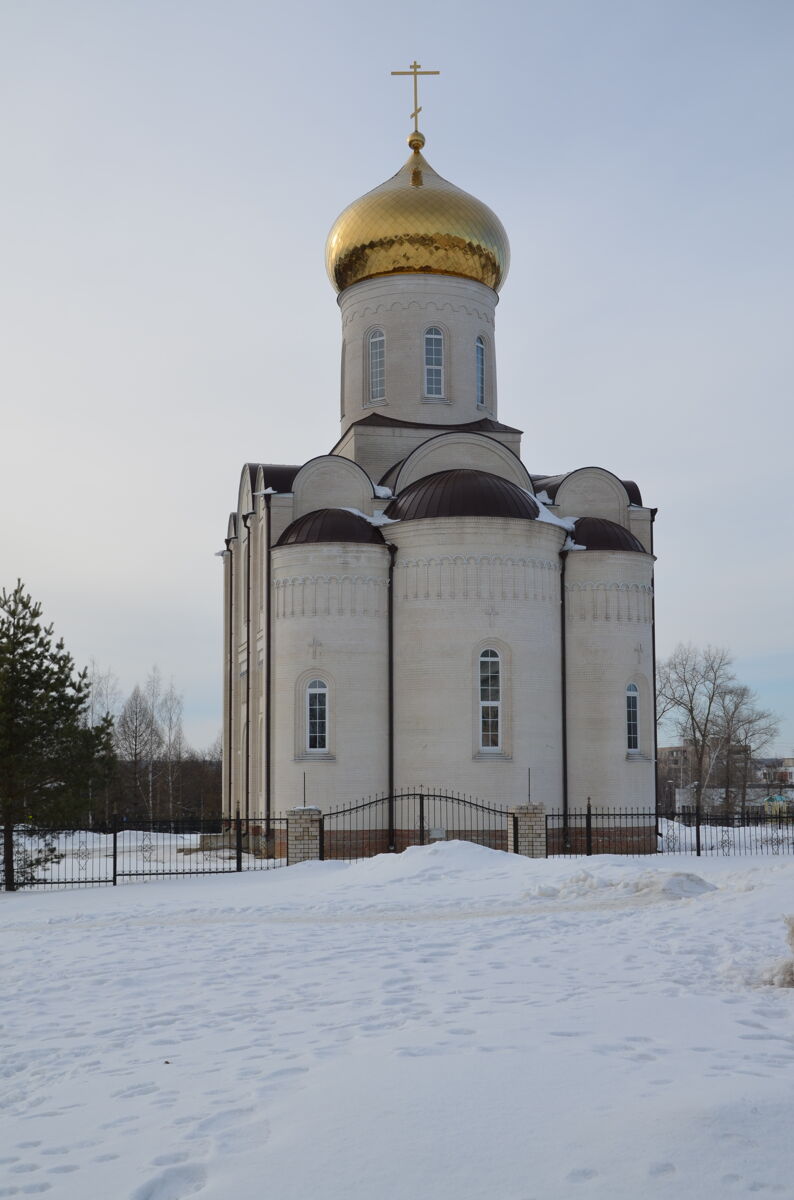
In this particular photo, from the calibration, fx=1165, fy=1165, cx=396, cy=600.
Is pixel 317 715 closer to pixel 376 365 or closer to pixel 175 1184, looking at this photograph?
pixel 376 365

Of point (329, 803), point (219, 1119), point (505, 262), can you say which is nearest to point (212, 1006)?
point (219, 1119)

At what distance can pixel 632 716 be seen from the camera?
21562 mm

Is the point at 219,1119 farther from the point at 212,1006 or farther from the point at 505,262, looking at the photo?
the point at 505,262

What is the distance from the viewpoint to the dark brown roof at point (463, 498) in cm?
2042

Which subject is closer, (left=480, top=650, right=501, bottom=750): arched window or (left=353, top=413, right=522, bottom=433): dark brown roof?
(left=480, top=650, right=501, bottom=750): arched window

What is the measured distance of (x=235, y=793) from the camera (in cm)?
2489

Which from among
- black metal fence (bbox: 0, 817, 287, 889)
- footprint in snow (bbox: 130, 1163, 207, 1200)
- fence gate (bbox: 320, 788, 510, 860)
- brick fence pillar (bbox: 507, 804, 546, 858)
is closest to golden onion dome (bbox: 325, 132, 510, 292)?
fence gate (bbox: 320, 788, 510, 860)

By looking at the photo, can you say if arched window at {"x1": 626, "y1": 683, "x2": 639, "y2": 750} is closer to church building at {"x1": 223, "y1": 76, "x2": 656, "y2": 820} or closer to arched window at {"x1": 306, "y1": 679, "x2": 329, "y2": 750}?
church building at {"x1": 223, "y1": 76, "x2": 656, "y2": 820}

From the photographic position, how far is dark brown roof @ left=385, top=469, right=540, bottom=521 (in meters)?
20.4

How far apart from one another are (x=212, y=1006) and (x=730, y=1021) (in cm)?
300

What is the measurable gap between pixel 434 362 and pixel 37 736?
39.7 feet

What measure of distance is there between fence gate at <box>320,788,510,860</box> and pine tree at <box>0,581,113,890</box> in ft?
16.6

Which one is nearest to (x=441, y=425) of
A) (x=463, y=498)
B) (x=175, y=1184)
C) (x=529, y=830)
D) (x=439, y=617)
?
(x=463, y=498)

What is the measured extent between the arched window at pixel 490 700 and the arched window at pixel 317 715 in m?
2.73
